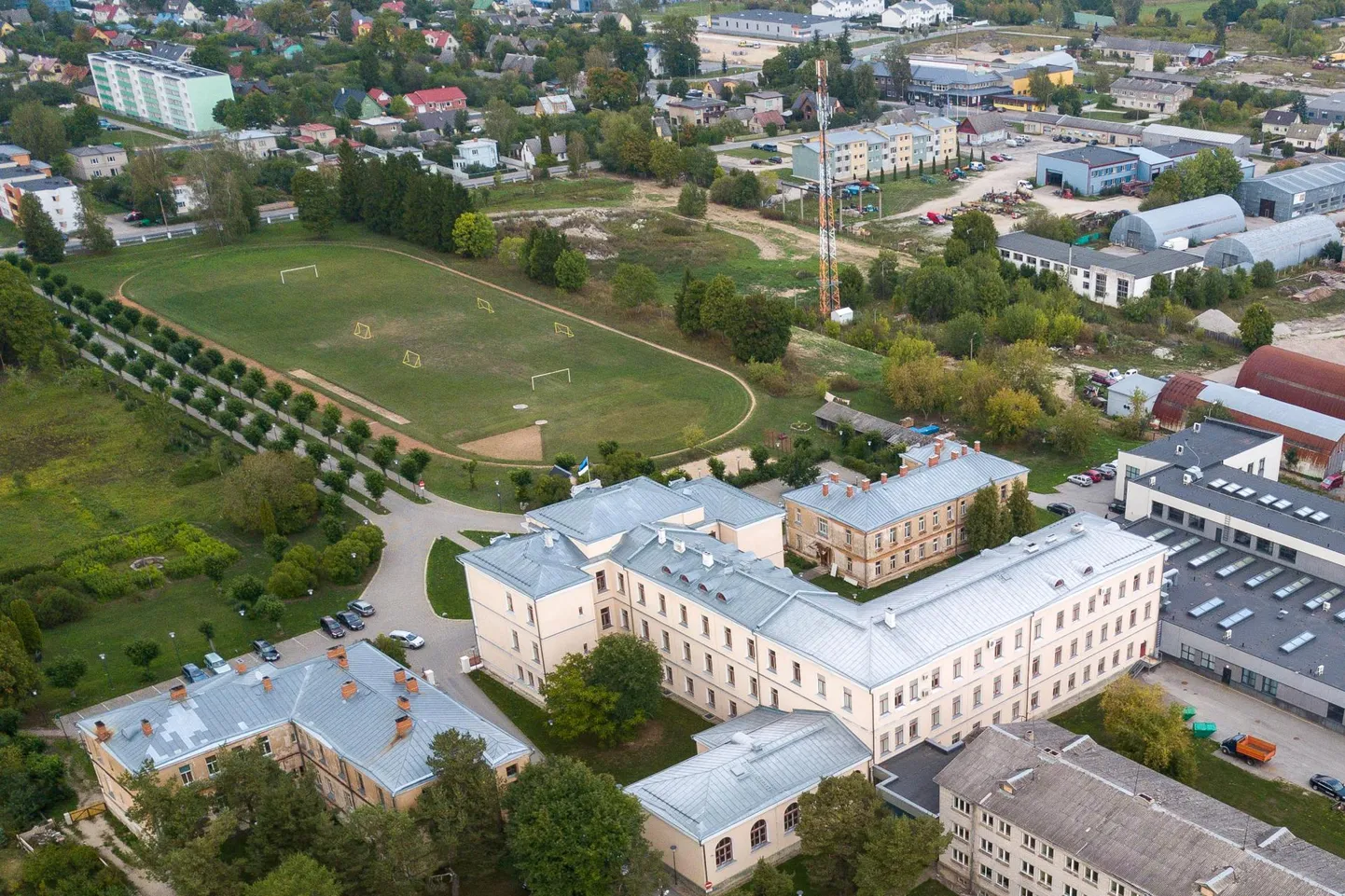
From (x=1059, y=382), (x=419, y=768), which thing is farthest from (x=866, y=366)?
(x=419, y=768)


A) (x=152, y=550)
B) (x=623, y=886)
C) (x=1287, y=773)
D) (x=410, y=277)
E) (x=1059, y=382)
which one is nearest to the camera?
(x=623, y=886)

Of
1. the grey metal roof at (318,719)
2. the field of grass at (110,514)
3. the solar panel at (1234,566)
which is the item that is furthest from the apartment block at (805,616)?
the field of grass at (110,514)

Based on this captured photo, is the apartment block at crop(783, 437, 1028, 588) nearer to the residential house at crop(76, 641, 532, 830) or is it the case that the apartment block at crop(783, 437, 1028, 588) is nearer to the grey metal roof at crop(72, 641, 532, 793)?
the grey metal roof at crop(72, 641, 532, 793)

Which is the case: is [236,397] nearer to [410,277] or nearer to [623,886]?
[410,277]

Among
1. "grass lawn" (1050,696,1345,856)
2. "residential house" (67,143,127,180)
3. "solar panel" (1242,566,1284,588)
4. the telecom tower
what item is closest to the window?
"grass lawn" (1050,696,1345,856)

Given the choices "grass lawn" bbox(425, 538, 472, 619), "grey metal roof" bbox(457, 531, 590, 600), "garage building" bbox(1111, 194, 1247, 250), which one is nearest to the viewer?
"grey metal roof" bbox(457, 531, 590, 600)
